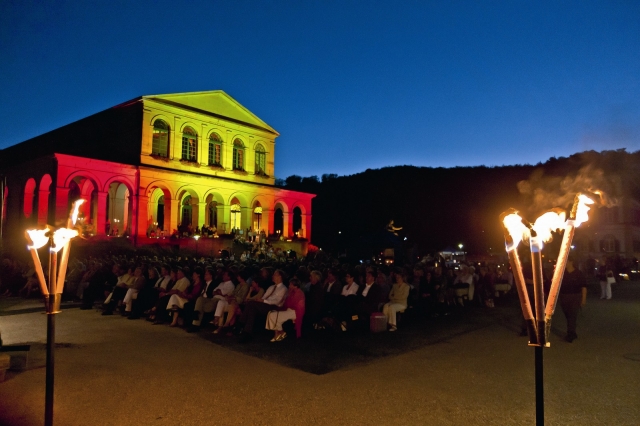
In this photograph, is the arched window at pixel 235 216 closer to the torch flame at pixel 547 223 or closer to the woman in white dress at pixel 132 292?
the woman in white dress at pixel 132 292

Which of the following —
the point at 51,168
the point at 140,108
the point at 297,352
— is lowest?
the point at 297,352

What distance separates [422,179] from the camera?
86062 millimetres

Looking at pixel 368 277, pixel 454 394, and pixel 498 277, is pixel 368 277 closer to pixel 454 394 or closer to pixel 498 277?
pixel 454 394

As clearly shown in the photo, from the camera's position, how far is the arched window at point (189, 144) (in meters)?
33.6

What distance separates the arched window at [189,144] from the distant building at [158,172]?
0.23ft

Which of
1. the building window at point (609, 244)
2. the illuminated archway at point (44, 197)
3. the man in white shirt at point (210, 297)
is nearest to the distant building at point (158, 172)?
→ the illuminated archway at point (44, 197)

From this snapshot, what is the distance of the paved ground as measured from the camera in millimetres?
4910

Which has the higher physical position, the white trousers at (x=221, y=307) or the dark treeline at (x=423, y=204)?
the dark treeline at (x=423, y=204)

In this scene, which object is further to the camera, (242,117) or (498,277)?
(242,117)

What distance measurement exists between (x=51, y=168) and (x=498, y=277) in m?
23.2

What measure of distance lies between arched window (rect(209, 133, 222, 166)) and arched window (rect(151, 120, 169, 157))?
3.53 m

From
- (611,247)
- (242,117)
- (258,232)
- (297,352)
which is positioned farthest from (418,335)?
(611,247)

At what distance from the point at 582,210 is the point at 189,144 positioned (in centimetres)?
3258

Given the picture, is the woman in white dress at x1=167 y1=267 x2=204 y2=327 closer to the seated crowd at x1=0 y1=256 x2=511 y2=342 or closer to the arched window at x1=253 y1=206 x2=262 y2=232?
the seated crowd at x1=0 y1=256 x2=511 y2=342
